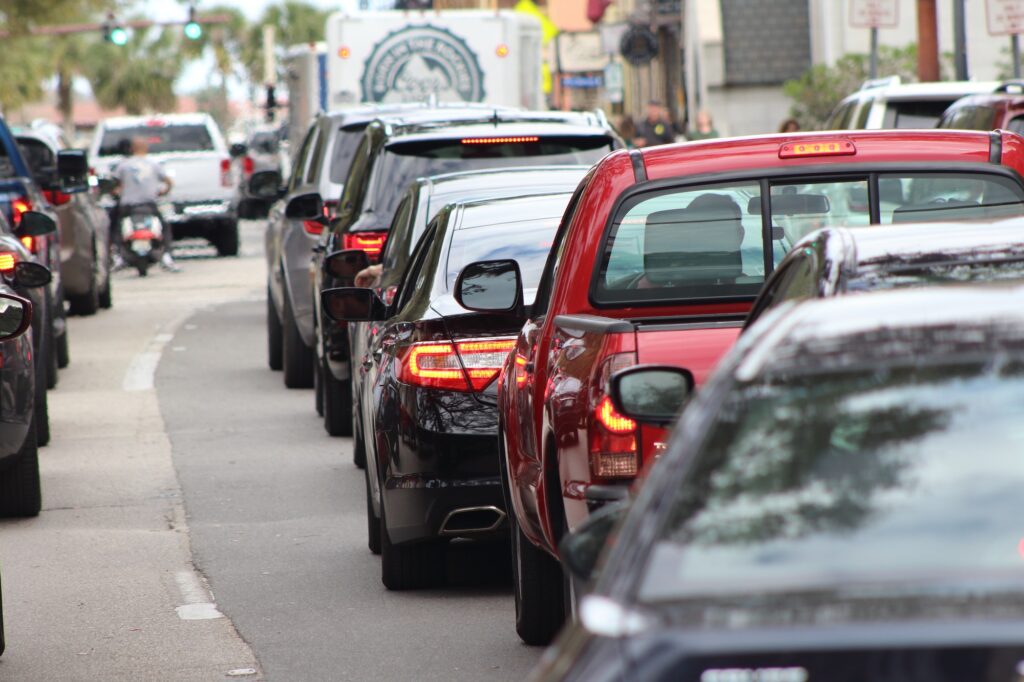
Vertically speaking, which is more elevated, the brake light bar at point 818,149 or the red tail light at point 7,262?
the brake light bar at point 818,149

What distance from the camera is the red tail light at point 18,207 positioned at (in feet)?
51.5

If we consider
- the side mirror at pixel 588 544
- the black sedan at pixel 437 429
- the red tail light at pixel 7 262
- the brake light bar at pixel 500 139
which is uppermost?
the brake light bar at pixel 500 139

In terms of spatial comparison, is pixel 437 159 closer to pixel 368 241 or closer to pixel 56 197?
pixel 368 241

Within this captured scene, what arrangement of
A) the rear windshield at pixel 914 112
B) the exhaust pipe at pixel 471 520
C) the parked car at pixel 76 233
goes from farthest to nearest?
the parked car at pixel 76 233, the rear windshield at pixel 914 112, the exhaust pipe at pixel 471 520

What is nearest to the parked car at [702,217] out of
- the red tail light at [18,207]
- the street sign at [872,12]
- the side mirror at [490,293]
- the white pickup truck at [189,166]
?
the side mirror at [490,293]

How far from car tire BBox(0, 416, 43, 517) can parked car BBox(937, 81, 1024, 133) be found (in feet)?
22.1

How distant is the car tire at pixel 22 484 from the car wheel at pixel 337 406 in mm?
2984

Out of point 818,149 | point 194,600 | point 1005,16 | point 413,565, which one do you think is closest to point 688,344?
point 818,149

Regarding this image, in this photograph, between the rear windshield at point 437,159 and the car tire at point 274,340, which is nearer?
the rear windshield at point 437,159

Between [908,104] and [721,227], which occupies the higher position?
[908,104]

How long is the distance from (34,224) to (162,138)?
21471mm

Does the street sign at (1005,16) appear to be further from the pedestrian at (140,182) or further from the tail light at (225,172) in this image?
the tail light at (225,172)

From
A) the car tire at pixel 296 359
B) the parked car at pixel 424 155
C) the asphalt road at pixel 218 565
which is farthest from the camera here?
the car tire at pixel 296 359

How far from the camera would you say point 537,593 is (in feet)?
23.2
